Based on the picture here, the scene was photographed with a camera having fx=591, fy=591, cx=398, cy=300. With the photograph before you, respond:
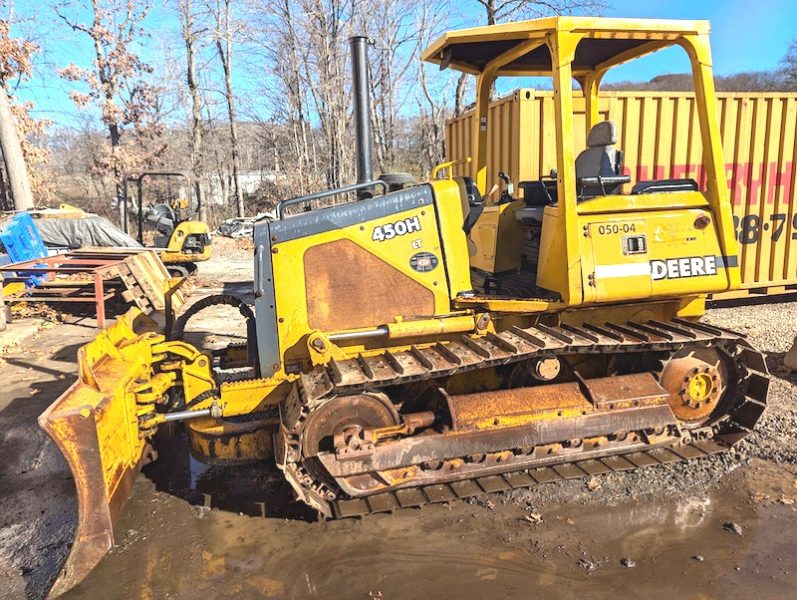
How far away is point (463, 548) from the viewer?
325 cm

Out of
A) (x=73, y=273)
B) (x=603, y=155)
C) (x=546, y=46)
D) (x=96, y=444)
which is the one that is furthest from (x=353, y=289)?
(x=73, y=273)

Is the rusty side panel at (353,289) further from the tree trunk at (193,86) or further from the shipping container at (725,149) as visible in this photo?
the tree trunk at (193,86)

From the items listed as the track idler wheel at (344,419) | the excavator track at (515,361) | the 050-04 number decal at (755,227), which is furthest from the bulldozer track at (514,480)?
the 050-04 number decal at (755,227)

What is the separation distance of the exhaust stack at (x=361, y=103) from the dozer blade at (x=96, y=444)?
2052 mm

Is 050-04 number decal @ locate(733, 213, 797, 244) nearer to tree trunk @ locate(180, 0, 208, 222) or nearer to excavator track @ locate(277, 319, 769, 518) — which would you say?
excavator track @ locate(277, 319, 769, 518)

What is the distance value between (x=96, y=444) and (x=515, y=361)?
2.38 meters

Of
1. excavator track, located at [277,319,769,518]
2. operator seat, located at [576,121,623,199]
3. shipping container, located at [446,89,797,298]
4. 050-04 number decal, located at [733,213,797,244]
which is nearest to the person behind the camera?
excavator track, located at [277,319,769,518]

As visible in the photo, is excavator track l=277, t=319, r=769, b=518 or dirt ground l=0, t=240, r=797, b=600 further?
excavator track l=277, t=319, r=769, b=518

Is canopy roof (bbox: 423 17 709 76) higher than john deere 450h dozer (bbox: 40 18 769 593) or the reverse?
higher

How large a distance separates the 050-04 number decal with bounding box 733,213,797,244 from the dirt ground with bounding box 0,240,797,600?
193 inches

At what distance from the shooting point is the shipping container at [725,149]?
789 cm

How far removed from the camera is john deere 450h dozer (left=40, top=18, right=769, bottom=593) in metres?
3.48

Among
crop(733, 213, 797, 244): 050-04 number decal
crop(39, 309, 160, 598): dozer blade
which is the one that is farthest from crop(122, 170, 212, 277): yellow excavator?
crop(733, 213, 797, 244): 050-04 number decal

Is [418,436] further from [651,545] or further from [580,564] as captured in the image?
[651,545]
